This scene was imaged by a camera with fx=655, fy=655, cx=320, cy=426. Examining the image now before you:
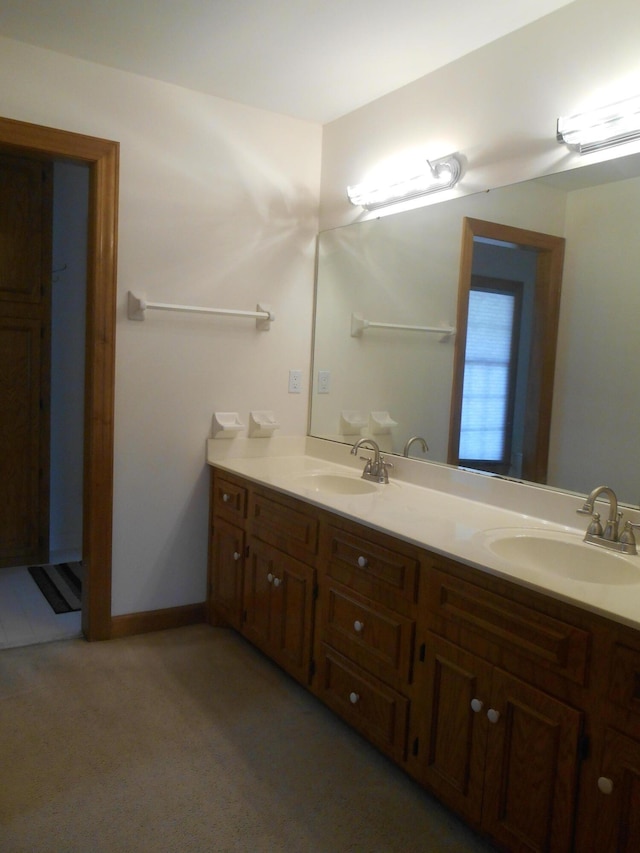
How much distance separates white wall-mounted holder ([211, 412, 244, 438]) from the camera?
287cm

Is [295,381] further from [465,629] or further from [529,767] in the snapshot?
[529,767]

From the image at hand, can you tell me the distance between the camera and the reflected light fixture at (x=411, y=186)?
2322 mm

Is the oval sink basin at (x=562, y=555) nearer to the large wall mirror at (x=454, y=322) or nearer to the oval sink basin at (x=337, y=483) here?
the large wall mirror at (x=454, y=322)

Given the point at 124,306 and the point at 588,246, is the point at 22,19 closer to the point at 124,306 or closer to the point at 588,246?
the point at 124,306

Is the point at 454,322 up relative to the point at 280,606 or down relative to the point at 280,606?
up

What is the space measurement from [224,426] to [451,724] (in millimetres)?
1604

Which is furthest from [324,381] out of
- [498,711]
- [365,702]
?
[498,711]

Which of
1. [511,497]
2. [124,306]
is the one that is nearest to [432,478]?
[511,497]

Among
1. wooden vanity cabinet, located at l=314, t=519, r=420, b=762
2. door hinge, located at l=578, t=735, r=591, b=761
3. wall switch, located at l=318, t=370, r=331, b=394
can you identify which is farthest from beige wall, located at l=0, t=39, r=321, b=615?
door hinge, located at l=578, t=735, r=591, b=761

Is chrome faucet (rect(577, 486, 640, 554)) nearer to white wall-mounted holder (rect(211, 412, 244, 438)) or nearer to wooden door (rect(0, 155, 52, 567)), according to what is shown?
white wall-mounted holder (rect(211, 412, 244, 438))

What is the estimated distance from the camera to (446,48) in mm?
2242

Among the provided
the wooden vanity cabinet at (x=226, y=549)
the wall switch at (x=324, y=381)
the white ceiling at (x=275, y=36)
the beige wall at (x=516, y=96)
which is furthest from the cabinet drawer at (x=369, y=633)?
the white ceiling at (x=275, y=36)

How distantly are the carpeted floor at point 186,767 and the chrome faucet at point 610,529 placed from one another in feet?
2.76

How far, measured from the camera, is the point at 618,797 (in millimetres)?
1272
